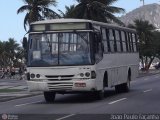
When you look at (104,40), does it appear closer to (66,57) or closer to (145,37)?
(66,57)

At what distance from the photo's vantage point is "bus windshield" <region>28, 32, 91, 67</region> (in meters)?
22.3

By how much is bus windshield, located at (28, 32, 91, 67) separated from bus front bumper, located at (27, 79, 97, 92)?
73 cm

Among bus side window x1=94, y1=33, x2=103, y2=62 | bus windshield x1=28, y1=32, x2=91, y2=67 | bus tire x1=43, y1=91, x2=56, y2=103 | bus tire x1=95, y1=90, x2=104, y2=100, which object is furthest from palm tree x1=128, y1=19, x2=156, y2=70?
bus windshield x1=28, y1=32, x2=91, y2=67

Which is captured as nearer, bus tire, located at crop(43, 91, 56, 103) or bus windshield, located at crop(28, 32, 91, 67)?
bus windshield, located at crop(28, 32, 91, 67)

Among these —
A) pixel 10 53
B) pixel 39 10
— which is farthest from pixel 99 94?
pixel 10 53

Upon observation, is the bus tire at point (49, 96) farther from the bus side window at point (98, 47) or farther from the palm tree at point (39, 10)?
the palm tree at point (39, 10)

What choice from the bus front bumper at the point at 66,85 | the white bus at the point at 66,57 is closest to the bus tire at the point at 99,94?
the white bus at the point at 66,57

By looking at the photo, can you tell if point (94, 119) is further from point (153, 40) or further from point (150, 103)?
point (153, 40)

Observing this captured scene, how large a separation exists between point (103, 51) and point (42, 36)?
2859 mm

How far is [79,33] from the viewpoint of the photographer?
22.6m

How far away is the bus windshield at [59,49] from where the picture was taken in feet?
73.0

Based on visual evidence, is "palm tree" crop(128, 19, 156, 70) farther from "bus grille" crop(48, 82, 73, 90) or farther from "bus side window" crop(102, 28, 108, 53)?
"bus grille" crop(48, 82, 73, 90)

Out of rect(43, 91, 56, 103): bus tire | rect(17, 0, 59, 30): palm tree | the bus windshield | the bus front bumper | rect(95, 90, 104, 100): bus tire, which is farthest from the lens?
rect(17, 0, 59, 30): palm tree

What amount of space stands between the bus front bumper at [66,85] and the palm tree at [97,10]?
110 ft
